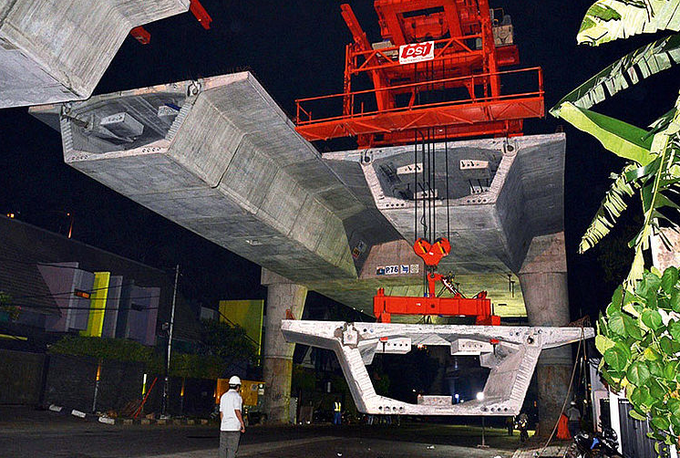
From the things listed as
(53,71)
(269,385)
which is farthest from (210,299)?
(53,71)

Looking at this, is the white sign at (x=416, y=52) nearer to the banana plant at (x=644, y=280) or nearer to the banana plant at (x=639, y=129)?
the banana plant at (x=644, y=280)

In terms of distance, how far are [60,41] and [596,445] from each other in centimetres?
1389

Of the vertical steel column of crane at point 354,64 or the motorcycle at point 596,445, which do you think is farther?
the vertical steel column of crane at point 354,64

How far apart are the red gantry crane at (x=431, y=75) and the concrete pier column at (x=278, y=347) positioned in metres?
13.3

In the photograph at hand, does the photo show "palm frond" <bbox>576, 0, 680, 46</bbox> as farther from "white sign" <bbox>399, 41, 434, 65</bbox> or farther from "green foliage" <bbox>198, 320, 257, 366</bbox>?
"green foliage" <bbox>198, 320, 257, 366</bbox>

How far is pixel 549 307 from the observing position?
27969 mm

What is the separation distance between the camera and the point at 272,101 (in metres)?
19.1

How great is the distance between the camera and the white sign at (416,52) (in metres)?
22.1

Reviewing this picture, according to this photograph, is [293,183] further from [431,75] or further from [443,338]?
[443,338]

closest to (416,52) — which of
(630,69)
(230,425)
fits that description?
(230,425)

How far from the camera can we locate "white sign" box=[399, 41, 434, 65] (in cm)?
2212

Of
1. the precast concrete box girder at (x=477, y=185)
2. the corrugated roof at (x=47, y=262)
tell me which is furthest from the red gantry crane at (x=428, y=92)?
the corrugated roof at (x=47, y=262)

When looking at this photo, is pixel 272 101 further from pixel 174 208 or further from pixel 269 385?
pixel 269 385

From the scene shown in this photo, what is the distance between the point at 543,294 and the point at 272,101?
17.2 m
